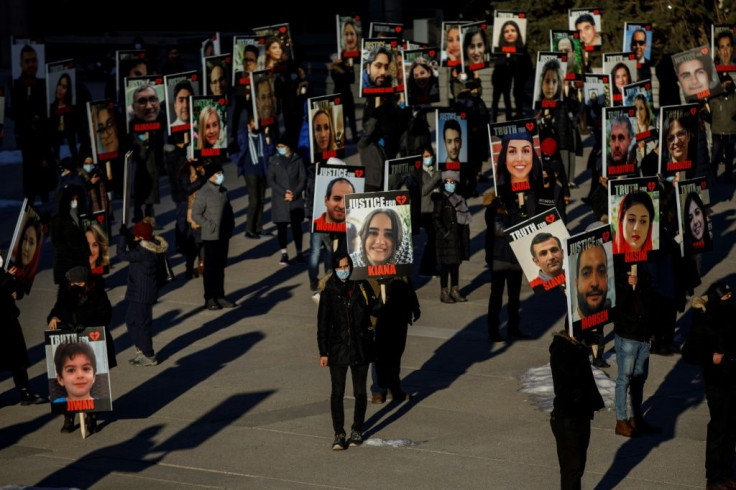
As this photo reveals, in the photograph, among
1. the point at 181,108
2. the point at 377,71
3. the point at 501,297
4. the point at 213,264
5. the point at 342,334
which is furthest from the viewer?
the point at 377,71

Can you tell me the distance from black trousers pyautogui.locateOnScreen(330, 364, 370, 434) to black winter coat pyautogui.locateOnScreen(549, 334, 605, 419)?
2.08 metres

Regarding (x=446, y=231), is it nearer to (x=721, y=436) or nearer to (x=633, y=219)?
(x=633, y=219)

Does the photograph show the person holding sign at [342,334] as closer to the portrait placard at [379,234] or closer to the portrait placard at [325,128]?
the portrait placard at [379,234]

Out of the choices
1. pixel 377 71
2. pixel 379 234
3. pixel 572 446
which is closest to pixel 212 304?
pixel 379 234

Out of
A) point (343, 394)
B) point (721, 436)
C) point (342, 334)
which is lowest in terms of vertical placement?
point (721, 436)

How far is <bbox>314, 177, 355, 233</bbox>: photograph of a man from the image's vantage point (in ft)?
59.5

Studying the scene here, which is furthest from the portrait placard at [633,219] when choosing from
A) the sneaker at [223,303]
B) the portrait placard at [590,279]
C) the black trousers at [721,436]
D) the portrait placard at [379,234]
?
the sneaker at [223,303]

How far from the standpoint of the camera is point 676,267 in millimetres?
17812

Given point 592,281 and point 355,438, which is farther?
point 355,438

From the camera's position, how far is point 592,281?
45.5 ft

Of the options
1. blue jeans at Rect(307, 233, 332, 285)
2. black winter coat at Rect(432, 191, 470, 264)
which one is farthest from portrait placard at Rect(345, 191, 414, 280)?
blue jeans at Rect(307, 233, 332, 285)

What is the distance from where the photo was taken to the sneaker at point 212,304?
18938 mm

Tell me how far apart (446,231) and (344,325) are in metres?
5.16

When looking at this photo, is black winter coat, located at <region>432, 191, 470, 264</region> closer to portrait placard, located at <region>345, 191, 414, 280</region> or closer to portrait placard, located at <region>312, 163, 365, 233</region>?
portrait placard, located at <region>312, 163, 365, 233</region>
